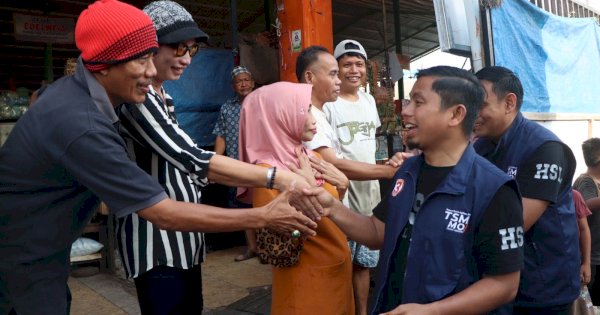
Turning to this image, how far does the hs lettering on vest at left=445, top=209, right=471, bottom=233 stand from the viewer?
65.8 inches

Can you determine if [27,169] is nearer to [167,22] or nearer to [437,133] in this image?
[167,22]

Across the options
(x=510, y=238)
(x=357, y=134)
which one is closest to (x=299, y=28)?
(x=357, y=134)

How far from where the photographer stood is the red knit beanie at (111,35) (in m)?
1.74

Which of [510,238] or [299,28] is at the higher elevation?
[299,28]

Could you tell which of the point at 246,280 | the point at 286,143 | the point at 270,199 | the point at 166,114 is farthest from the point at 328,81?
the point at 246,280

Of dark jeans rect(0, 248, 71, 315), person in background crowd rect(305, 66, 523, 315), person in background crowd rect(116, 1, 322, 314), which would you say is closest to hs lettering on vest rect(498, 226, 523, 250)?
person in background crowd rect(305, 66, 523, 315)

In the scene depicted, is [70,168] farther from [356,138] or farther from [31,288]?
[356,138]

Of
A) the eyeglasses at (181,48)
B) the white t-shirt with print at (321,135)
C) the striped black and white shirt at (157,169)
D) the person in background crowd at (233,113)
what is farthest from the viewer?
the person in background crowd at (233,113)

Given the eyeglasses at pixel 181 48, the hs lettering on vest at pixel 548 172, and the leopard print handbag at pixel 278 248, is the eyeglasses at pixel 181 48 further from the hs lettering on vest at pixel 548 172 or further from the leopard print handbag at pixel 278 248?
the hs lettering on vest at pixel 548 172

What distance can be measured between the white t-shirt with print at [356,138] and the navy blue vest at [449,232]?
1.91m

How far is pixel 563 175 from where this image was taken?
2.28m

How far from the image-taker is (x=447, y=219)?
66.4 inches

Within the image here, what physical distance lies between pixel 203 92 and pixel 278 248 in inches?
147

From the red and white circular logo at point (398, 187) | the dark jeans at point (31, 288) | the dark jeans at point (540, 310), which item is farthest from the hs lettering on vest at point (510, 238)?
the dark jeans at point (31, 288)
